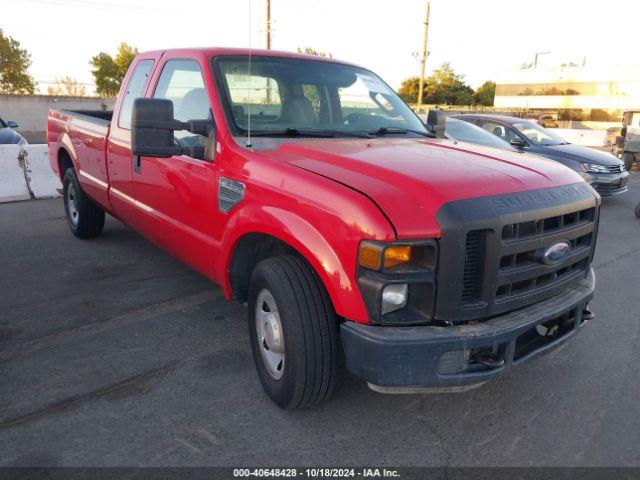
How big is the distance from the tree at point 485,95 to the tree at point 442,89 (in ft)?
9.17

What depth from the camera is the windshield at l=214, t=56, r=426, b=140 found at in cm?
324

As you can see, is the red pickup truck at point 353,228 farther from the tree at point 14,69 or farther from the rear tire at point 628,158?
the tree at point 14,69

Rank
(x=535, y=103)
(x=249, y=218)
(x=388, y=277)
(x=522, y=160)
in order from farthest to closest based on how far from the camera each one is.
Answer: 1. (x=535, y=103)
2. (x=522, y=160)
3. (x=249, y=218)
4. (x=388, y=277)

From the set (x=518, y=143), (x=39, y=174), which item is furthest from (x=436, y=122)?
(x=39, y=174)

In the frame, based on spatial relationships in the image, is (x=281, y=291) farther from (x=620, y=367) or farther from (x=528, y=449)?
(x=620, y=367)

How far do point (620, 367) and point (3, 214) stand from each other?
759 cm

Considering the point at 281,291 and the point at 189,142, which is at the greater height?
the point at 189,142

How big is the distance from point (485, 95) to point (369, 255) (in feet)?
249

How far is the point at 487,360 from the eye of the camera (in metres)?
2.33

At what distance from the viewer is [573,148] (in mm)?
9633

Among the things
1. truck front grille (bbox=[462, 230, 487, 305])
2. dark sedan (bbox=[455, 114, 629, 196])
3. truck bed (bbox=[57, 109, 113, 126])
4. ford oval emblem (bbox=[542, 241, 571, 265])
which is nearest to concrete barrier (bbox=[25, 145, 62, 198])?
truck bed (bbox=[57, 109, 113, 126])

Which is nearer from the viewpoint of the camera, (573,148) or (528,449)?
(528,449)

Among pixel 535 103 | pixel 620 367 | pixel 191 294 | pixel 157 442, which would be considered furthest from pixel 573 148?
pixel 535 103

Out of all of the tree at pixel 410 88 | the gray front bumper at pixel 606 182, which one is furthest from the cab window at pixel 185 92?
the tree at pixel 410 88
